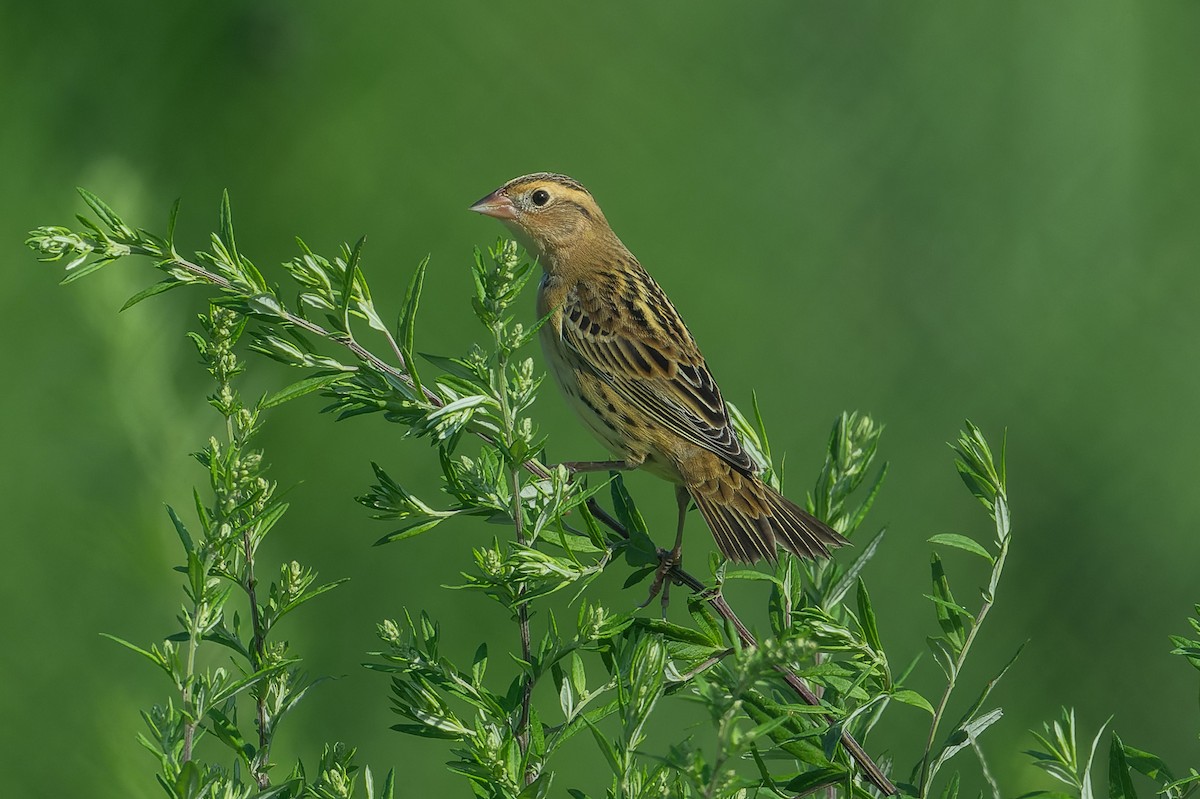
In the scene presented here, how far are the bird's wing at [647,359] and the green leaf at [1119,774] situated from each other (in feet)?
3.87

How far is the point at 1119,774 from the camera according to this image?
1133mm

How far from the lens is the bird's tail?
175 centimetres

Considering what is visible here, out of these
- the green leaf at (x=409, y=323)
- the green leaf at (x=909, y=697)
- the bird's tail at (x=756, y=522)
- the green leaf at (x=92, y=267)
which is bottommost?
the bird's tail at (x=756, y=522)

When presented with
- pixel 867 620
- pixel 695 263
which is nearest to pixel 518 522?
pixel 867 620

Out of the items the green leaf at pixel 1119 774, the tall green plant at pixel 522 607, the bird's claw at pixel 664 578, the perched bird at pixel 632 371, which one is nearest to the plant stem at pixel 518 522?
the tall green plant at pixel 522 607

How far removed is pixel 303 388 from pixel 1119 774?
83 cm

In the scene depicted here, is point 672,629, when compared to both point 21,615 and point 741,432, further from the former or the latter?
point 21,615

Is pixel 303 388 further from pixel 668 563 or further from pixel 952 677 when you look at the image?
pixel 952 677

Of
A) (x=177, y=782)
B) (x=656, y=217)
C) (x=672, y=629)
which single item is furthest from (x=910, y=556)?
(x=177, y=782)

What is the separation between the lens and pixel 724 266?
12.9 feet

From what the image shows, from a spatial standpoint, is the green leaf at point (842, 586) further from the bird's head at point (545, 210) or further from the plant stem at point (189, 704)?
the bird's head at point (545, 210)

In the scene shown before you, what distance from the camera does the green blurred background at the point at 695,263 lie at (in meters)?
3.17

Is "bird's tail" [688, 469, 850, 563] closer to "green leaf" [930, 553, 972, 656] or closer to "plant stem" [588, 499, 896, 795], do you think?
"plant stem" [588, 499, 896, 795]

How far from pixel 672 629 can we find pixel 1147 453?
329cm
